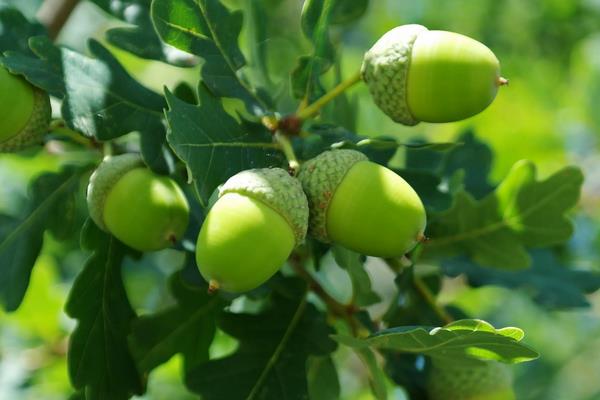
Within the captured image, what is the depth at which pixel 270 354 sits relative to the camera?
1.53m

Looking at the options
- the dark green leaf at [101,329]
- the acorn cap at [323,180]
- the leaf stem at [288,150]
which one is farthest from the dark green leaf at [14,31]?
the acorn cap at [323,180]

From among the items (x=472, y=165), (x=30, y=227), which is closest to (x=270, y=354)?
(x=30, y=227)

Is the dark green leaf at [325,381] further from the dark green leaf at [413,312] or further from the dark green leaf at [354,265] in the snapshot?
the dark green leaf at [354,265]

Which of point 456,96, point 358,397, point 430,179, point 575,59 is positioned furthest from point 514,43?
point 456,96

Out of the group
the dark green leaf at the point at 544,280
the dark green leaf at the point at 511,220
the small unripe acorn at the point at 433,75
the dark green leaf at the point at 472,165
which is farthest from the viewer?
the dark green leaf at the point at 472,165

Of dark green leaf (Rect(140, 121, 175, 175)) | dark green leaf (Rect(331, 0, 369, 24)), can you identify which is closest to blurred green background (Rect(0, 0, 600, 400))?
dark green leaf (Rect(331, 0, 369, 24))

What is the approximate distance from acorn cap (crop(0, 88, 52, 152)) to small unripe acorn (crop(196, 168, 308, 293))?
0.33 meters

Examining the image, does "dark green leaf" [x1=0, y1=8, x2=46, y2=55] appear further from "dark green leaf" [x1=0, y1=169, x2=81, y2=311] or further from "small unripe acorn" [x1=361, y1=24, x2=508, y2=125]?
"small unripe acorn" [x1=361, y1=24, x2=508, y2=125]

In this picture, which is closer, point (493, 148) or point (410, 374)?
point (410, 374)

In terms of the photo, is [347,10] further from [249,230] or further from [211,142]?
[249,230]

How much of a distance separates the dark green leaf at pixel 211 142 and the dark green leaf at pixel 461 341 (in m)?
0.29

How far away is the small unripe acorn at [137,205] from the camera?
3.98 ft

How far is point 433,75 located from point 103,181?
491mm

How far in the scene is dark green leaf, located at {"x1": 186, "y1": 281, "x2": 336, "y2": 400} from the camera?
1461mm
